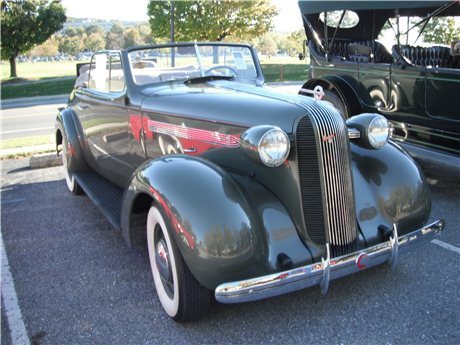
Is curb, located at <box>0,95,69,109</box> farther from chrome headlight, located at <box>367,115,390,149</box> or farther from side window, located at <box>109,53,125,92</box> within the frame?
chrome headlight, located at <box>367,115,390,149</box>

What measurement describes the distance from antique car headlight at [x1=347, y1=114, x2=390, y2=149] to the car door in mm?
2145

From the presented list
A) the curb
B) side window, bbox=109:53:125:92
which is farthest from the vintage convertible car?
the curb

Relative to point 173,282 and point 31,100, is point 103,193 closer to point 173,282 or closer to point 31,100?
point 173,282

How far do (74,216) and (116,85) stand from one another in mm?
1486

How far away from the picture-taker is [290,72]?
2508 centimetres

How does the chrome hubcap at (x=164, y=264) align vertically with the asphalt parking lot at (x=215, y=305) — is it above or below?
above

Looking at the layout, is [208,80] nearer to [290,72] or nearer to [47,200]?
[47,200]

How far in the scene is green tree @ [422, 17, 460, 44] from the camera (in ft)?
20.5

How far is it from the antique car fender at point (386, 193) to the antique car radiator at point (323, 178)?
23 cm

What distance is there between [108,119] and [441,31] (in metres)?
5.02

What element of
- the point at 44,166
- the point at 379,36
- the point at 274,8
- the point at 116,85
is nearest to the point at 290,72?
the point at 274,8

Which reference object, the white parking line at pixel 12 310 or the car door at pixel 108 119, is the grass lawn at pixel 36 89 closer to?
the car door at pixel 108 119

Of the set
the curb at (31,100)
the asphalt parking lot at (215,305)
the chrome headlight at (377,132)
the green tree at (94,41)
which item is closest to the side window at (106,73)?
the asphalt parking lot at (215,305)

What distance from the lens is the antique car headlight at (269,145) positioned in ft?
8.21
